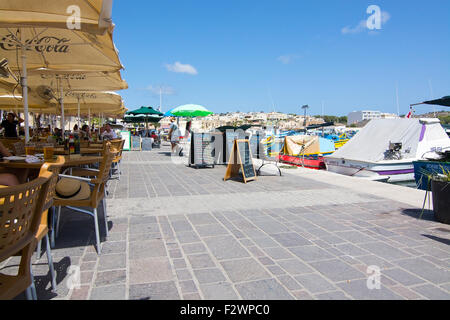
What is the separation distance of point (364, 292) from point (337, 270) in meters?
0.36

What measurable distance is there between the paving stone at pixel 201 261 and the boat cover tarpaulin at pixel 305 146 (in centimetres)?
1331

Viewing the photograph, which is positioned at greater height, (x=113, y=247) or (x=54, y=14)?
(x=54, y=14)

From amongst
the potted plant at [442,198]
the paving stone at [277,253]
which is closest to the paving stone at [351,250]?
the paving stone at [277,253]

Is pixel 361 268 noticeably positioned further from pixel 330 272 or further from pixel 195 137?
pixel 195 137

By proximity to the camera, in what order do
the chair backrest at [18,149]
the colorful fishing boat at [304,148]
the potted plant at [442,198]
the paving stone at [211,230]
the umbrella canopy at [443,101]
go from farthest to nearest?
the colorful fishing boat at [304,148], the umbrella canopy at [443,101], the chair backrest at [18,149], the potted plant at [442,198], the paving stone at [211,230]

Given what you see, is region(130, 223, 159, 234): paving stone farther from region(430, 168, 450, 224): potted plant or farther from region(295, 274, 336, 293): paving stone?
region(430, 168, 450, 224): potted plant

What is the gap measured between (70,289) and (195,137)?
7.60m

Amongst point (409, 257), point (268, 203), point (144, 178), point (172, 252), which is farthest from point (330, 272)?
point (144, 178)

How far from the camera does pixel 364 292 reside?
2207mm

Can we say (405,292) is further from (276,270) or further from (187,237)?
(187,237)

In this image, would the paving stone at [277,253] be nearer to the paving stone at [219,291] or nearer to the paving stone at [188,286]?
the paving stone at [219,291]

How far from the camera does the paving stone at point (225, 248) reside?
9.36ft

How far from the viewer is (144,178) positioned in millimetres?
7273

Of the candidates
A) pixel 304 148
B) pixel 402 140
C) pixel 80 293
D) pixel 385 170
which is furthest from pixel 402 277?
pixel 304 148
